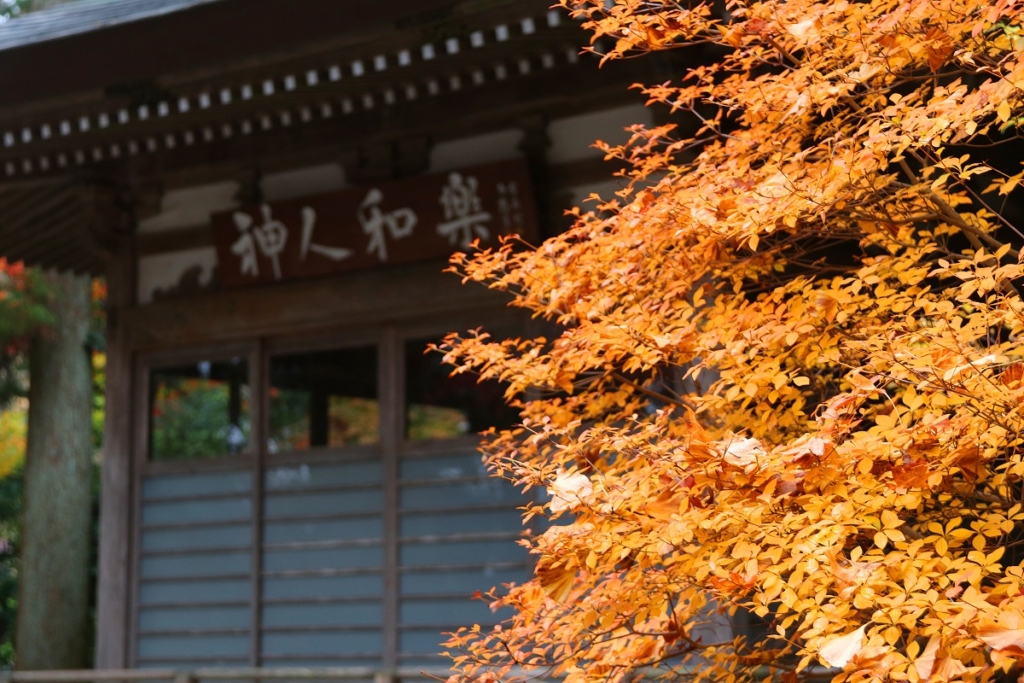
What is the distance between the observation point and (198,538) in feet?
24.4

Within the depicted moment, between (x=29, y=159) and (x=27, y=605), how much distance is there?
21.2ft

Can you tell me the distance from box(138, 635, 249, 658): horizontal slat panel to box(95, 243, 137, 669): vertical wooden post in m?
0.18

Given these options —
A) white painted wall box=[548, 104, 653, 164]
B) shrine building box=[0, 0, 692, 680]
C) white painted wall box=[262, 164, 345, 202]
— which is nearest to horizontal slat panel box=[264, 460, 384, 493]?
shrine building box=[0, 0, 692, 680]

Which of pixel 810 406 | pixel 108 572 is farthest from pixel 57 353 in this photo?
pixel 810 406

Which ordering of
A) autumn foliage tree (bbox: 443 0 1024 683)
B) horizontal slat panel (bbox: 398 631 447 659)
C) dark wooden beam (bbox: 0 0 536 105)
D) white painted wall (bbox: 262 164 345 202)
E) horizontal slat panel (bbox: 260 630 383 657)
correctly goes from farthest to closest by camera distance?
white painted wall (bbox: 262 164 345 202) < horizontal slat panel (bbox: 260 630 383 657) < horizontal slat panel (bbox: 398 631 447 659) < dark wooden beam (bbox: 0 0 536 105) < autumn foliage tree (bbox: 443 0 1024 683)

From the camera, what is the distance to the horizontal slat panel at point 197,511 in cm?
732

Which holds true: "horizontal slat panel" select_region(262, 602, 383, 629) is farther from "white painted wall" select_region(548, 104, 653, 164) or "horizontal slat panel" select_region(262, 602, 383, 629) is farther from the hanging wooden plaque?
"white painted wall" select_region(548, 104, 653, 164)

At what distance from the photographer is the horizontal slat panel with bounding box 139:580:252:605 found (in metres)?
7.23

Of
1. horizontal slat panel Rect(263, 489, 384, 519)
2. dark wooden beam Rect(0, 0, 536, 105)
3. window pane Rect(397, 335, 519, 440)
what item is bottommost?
horizontal slat panel Rect(263, 489, 384, 519)

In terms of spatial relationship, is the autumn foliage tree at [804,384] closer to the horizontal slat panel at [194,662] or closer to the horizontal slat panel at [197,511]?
the horizontal slat panel at [197,511]

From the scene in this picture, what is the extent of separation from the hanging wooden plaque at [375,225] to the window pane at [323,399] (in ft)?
1.86

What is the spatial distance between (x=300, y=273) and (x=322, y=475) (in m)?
1.29

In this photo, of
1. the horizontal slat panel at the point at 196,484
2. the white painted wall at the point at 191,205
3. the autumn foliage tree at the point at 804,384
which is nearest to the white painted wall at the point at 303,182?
the white painted wall at the point at 191,205

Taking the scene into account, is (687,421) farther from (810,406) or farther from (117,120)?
(117,120)
